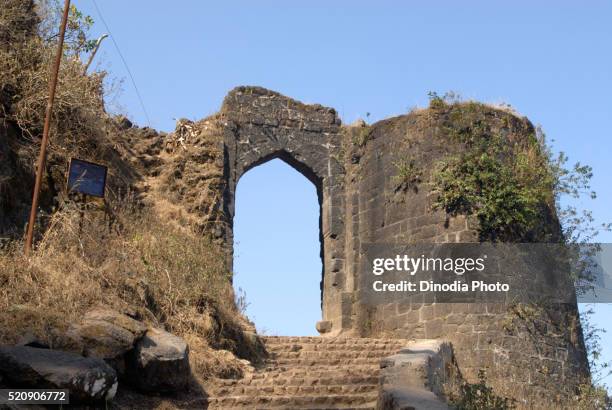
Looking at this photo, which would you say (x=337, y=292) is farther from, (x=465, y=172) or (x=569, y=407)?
(x=569, y=407)

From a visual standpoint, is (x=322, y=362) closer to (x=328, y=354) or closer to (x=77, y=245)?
(x=328, y=354)

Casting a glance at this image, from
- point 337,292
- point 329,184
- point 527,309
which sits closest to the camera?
point 527,309

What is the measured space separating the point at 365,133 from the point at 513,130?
3.01 metres

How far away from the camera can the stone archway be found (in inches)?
583

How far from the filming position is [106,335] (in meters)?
6.88

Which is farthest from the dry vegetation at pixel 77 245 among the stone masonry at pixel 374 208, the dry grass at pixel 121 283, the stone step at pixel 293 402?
the stone masonry at pixel 374 208

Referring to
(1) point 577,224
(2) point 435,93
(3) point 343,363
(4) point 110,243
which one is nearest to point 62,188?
(4) point 110,243

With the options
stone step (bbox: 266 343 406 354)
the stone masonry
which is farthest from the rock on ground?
the stone masonry

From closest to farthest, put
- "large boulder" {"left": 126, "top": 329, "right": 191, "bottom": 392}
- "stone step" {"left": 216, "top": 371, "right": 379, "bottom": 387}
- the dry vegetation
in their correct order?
"large boulder" {"left": 126, "top": 329, "right": 191, "bottom": 392} → the dry vegetation → "stone step" {"left": 216, "top": 371, "right": 379, "bottom": 387}

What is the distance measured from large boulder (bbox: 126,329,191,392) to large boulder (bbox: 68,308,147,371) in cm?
13

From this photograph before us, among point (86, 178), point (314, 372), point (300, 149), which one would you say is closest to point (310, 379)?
point (314, 372)

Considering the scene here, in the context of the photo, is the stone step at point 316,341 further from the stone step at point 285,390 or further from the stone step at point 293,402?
the stone step at point 293,402

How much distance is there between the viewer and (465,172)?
41.6ft

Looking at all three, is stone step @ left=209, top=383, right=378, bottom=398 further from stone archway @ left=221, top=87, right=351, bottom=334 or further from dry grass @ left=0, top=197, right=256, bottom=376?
stone archway @ left=221, top=87, right=351, bottom=334
